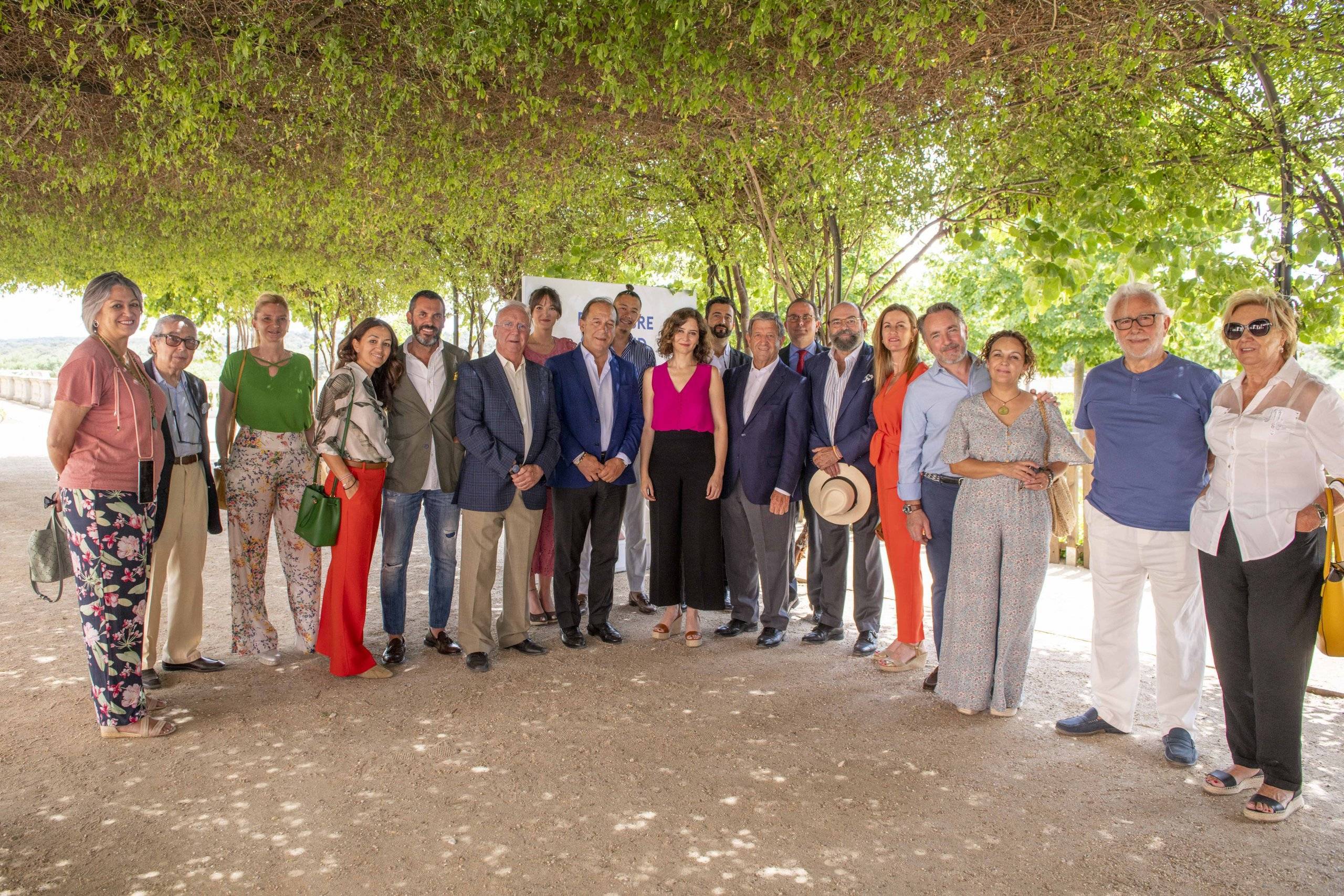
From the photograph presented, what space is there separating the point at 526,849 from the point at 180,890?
3.62 ft

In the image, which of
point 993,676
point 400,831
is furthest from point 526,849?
point 993,676

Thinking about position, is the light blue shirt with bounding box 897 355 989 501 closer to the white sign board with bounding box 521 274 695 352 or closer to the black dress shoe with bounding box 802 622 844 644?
the black dress shoe with bounding box 802 622 844 644

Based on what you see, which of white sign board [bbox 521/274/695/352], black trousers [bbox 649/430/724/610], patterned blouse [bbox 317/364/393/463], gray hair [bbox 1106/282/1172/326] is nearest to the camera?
gray hair [bbox 1106/282/1172/326]

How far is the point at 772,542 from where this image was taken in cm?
587

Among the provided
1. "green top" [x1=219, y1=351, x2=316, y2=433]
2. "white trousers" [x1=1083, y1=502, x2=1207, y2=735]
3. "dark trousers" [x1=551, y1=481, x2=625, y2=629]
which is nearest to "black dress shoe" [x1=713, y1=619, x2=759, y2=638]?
"dark trousers" [x1=551, y1=481, x2=625, y2=629]

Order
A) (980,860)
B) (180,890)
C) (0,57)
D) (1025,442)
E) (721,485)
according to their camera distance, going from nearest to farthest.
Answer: (180,890) < (980,860) < (1025,442) < (0,57) < (721,485)

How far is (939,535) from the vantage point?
197 inches

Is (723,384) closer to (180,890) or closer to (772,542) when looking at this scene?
(772,542)

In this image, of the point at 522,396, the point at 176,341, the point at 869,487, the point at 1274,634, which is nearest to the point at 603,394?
the point at 522,396

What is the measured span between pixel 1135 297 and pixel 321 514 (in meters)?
4.17

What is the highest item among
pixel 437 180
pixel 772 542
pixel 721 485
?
pixel 437 180

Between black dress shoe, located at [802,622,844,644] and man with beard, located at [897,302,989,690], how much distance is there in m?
0.95

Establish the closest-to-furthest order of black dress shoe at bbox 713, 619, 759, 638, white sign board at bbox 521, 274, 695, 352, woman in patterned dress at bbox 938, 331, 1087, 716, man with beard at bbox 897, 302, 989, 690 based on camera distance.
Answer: woman in patterned dress at bbox 938, 331, 1087, 716, man with beard at bbox 897, 302, 989, 690, black dress shoe at bbox 713, 619, 759, 638, white sign board at bbox 521, 274, 695, 352

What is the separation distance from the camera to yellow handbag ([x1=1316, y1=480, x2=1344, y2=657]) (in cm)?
340
